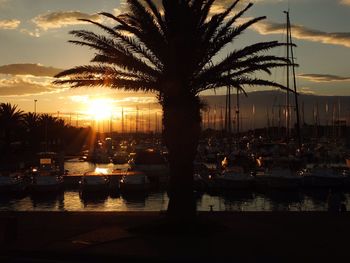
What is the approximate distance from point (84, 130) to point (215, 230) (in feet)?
424

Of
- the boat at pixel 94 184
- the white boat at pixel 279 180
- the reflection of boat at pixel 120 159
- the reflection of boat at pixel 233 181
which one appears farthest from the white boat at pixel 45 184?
the reflection of boat at pixel 120 159

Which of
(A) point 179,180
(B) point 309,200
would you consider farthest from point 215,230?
(B) point 309,200

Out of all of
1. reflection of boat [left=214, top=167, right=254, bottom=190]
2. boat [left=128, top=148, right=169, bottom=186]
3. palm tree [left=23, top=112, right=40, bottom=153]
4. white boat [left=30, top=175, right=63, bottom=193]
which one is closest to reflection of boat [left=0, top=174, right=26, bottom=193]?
white boat [left=30, top=175, right=63, bottom=193]

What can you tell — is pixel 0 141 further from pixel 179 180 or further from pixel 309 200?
pixel 179 180

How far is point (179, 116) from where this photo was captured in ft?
54.3

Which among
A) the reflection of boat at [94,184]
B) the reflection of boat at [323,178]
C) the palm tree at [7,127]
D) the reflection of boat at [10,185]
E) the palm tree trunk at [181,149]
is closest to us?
the palm tree trunk at [181,149]

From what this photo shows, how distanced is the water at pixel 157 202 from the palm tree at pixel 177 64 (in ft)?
57.3

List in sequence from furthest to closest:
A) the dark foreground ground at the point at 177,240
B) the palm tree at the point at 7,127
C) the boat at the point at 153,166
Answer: the palm tree at the point at 7,127, the boat at the point at 153,166, the dark foreground ground at the point at 177,240

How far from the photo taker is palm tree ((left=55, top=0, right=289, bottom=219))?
16.6 metres

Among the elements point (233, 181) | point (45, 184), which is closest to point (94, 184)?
point (45, 184)

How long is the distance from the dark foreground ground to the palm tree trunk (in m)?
0.70

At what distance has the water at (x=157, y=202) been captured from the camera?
3538 centimetres

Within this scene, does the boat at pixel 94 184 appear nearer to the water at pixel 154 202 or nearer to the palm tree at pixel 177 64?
the water at pixel 154 202

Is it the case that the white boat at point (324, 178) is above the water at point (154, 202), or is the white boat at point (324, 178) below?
above
